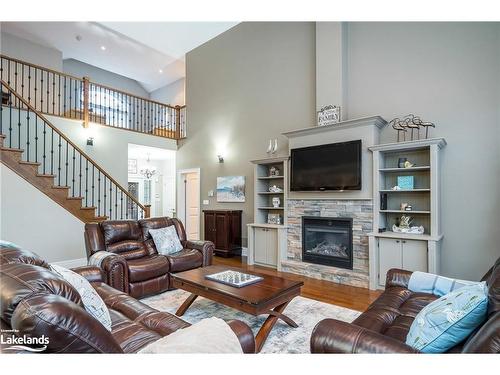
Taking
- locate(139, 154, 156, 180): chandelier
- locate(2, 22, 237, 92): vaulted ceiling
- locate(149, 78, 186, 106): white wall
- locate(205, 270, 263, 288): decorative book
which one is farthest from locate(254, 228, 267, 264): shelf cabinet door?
locate(149, 78, 186, 106): white wall

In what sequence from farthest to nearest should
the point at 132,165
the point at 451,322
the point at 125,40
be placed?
the point at 132,165 < the point at 125,40 < the point at 451,322

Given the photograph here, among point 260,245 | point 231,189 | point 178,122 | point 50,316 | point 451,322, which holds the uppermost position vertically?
point 178,122

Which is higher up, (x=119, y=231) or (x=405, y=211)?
(x=405, y=211)

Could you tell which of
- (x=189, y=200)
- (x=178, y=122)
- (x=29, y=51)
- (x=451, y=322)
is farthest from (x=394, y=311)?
(x=29, y=51)

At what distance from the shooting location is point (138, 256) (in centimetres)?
372

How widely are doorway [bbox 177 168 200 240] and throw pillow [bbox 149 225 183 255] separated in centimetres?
325

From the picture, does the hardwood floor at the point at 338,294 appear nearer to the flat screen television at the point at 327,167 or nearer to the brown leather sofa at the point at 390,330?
the brown leather sofa at the point at 390,330

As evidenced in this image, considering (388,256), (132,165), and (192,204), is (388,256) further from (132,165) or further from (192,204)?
(132,165)

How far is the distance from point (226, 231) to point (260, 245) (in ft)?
3.16

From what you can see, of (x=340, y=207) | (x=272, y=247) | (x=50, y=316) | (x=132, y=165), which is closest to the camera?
(x=50, y=316)

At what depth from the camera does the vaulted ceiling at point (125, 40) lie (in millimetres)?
6525

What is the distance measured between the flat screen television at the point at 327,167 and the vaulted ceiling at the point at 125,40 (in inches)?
157

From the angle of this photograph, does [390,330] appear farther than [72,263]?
No

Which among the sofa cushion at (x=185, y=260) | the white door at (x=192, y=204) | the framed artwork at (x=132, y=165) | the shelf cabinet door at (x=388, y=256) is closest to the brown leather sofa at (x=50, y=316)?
the sofa cushion at (x=185, y=260)
